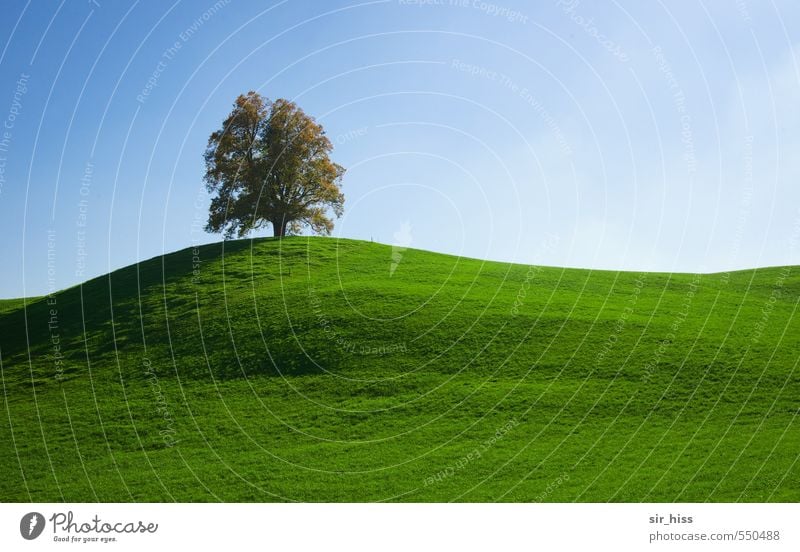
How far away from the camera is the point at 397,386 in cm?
2473

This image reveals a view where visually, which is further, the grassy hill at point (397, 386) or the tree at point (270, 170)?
the tree at point (270, 170)

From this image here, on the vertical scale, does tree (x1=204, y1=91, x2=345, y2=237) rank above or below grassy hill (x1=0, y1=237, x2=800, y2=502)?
above

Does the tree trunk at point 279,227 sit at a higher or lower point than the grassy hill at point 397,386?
higher

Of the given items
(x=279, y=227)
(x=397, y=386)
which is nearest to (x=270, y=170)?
(x=279, y=227)

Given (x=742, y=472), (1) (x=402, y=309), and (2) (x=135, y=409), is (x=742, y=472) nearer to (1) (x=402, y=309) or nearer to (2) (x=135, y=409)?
(1) (x=402, y=309)

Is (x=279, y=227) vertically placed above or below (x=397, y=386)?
above

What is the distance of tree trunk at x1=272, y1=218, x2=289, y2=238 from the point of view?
4628cm

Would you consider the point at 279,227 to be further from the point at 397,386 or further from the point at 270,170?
the point at 397,386

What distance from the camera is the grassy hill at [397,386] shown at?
17.5 metres

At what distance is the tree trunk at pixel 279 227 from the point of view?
46284 millimetres

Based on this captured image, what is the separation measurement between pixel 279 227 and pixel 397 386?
25036 mm

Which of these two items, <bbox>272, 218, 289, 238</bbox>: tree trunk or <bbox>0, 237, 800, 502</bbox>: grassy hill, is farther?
<bbox>272, 218, 289, 238</bbox>: tree trunk

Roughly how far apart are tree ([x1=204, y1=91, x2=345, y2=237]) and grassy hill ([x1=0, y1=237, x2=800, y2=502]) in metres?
6.49

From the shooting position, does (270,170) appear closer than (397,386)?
No
